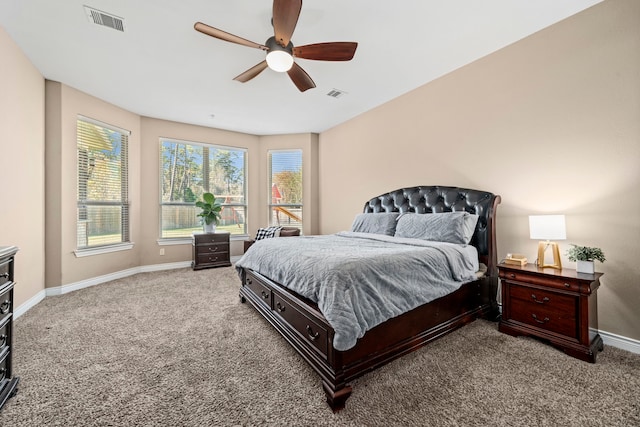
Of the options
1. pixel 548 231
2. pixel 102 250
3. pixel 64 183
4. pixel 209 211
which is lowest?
pixel 102 250

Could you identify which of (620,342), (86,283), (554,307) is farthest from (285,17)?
(86,283)

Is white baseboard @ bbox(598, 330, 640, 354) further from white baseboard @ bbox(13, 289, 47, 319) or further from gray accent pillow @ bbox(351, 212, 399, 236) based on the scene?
white baseboard @ bbox(13, 289, 47, 319)

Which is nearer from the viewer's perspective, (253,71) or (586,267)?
(586,267)

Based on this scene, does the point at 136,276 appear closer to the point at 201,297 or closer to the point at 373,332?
the point at 201,297

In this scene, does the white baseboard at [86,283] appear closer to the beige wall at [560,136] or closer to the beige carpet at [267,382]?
the beige carpet at [267,382]

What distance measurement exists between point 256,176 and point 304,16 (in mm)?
3979

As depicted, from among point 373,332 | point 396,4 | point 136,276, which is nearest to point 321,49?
point 396,4

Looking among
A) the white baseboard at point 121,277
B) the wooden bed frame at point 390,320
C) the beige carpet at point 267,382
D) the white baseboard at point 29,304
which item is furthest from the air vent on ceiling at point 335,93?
the white baseboard at point 29,304

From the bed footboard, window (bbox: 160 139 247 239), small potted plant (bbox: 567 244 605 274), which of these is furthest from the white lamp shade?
window (bbox: 160 139 247 239)

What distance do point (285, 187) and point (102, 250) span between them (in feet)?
11.2

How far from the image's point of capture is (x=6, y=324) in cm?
162

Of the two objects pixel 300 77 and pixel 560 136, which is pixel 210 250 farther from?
pixel 560 136

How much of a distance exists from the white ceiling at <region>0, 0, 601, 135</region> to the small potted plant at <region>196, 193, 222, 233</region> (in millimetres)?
1777

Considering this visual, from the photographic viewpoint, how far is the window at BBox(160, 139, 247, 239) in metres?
5.16
